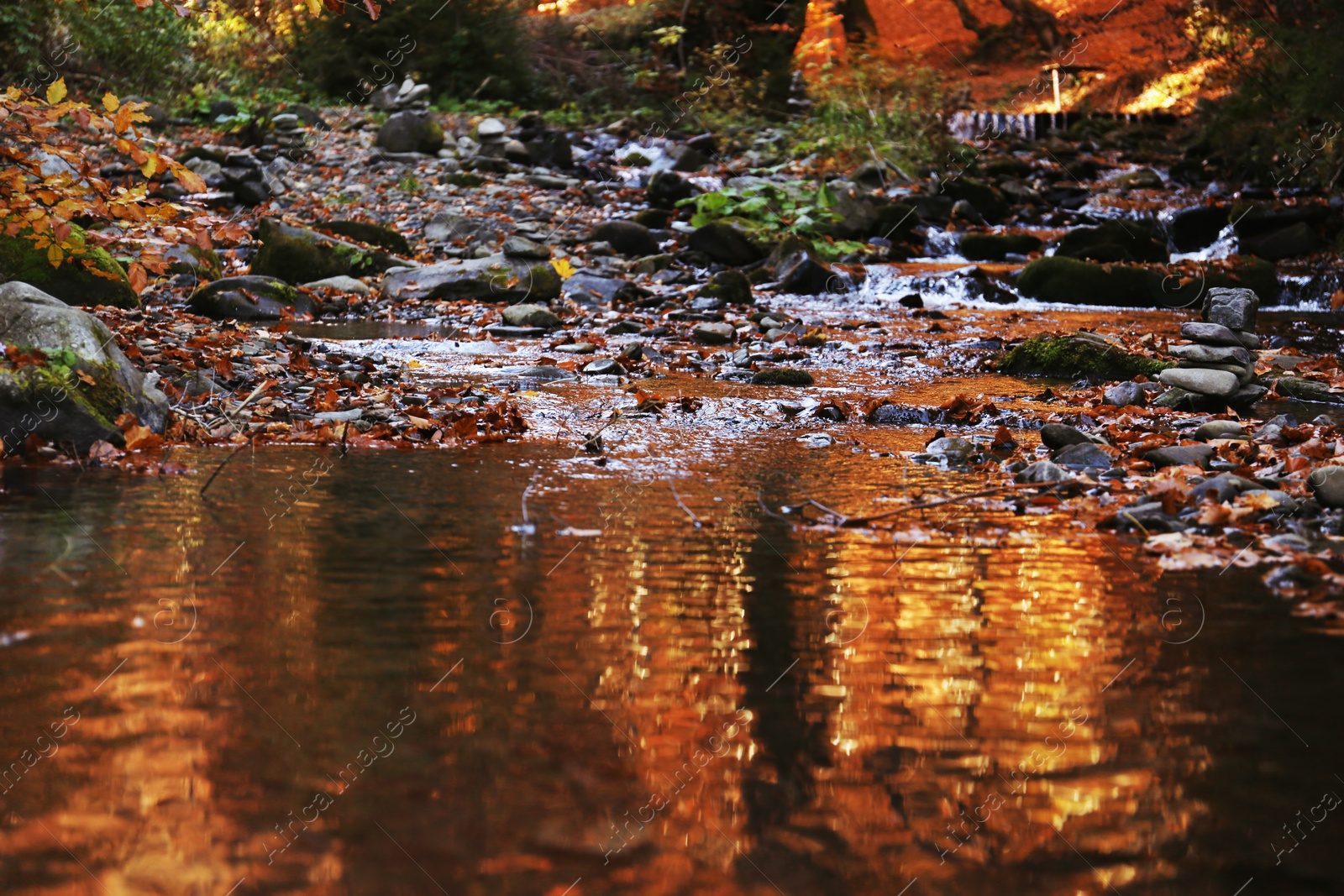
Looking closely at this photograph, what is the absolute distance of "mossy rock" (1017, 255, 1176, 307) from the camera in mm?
11797

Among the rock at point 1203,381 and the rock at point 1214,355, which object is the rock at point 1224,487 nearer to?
the rock at point 1203,381

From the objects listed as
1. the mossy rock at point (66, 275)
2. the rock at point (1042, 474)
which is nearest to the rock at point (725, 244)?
the mossy rock at point (66, 275)

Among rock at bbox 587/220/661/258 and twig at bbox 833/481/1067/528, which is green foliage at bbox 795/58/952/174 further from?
twig at bbox 833/481/1067/528

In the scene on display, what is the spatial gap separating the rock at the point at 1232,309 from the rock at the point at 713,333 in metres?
3.68

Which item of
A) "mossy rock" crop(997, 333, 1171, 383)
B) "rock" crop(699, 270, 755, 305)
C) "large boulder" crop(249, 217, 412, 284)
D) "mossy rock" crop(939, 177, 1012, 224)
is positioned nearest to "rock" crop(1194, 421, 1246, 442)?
"mossy rock" crop(997, 333, 1171, 383)

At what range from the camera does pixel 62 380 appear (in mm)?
4324

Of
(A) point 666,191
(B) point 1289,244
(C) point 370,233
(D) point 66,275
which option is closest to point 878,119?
(A) point 666,191

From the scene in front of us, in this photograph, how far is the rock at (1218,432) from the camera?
5109 millimetres

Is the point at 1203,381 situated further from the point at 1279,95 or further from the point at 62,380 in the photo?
the point at 1279,95

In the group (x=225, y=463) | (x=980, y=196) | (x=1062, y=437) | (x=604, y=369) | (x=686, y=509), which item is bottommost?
(x=980, y=196)

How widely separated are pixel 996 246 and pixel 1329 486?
36.3ft

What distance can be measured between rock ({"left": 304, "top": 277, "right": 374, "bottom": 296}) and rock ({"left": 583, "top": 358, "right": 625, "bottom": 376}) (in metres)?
4.30

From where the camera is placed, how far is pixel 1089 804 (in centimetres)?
191

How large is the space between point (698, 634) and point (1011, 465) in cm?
242
